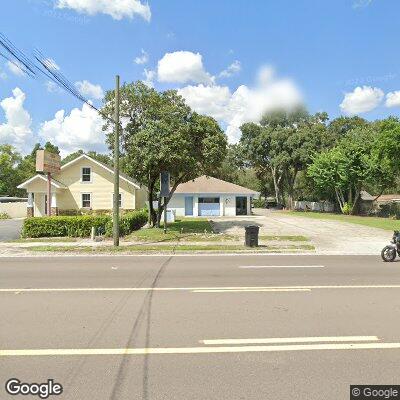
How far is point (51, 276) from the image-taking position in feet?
37.3

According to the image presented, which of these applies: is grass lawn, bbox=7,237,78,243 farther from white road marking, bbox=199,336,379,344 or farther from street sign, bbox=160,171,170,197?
white road marking, bbox=199,336,379,344

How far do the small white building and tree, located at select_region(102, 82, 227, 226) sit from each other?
16564 mm

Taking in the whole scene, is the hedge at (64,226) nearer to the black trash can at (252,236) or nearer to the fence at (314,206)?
the black trash can at (252,236)

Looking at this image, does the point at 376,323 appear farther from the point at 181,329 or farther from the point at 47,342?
the point at 47,342

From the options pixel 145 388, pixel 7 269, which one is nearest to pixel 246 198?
pixel 7 269

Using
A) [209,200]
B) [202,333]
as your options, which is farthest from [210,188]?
[202,333]

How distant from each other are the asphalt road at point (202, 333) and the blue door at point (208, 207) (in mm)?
35096

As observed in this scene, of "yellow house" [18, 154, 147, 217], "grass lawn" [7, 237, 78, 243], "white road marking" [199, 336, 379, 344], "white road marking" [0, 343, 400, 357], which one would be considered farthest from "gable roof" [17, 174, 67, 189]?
"white road marking" [199, 336, 379, 344]

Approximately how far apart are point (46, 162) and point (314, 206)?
4632 cm

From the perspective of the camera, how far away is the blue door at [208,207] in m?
46.7

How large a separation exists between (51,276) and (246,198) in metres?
38.0

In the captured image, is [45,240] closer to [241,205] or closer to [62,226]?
[62,226]

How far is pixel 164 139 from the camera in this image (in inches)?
937

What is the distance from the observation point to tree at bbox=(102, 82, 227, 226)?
23938 mm
